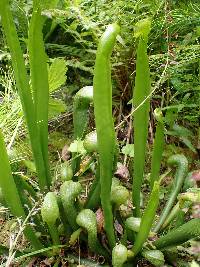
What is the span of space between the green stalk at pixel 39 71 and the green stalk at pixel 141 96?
25 cm

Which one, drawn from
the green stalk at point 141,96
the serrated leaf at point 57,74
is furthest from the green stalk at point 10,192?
the serrated leaf at point 57,74

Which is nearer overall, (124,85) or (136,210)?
(136,210)

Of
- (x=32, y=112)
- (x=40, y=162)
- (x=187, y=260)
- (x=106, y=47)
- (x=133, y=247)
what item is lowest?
(x=187, y=260)

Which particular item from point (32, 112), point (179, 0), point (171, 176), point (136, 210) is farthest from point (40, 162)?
point (179, 0)

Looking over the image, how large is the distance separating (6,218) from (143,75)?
0.86m

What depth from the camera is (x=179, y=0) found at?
2.08 m

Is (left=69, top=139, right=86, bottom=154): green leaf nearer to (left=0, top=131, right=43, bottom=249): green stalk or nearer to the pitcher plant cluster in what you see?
the pitcher plant cluster

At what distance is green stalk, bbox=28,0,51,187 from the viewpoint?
1.20 m

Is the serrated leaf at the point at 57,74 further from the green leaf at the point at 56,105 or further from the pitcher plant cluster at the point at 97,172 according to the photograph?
the pitcher plant cluster at the point at 97,172

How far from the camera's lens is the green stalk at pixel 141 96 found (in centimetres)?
110

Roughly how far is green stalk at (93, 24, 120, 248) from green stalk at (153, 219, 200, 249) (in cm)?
18

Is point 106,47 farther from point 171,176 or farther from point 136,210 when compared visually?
point 171,176

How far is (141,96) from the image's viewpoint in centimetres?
120

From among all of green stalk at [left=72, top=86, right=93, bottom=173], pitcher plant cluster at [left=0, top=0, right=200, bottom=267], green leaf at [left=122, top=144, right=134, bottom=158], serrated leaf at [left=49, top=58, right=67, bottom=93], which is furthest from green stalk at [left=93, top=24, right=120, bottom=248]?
serrated leaf at [left=49, top=58, right=67, bottom=93]
